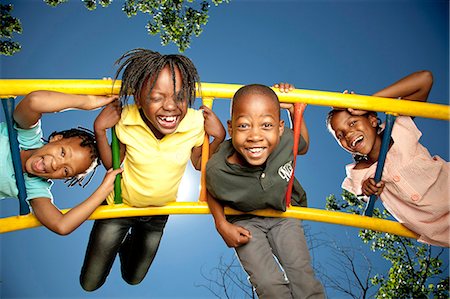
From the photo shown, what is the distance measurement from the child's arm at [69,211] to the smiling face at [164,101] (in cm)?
18

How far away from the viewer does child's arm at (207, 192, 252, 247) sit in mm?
1256

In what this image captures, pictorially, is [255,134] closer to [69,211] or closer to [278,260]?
[278,260]

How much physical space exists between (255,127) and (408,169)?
1.51 ft

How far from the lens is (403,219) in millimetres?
1359

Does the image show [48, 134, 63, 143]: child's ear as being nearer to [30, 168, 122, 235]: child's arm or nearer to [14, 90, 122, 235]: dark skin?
[14, 90, 122, 235]: dark skin

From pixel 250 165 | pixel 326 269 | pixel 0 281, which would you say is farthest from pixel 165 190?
pixel 0 281

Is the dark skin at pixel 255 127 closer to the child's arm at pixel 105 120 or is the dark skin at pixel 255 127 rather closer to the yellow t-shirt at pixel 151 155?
the yellow t-shirt at pixel 151 155

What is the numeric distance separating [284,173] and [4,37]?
185 cm

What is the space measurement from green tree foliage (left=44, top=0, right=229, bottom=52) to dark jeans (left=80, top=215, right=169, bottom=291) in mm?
1329

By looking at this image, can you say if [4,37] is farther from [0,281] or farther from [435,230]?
[435,230]

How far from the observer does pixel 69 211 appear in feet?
4.01

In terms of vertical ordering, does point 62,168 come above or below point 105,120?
below

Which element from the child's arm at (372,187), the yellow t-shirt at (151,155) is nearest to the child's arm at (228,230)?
the yellow t-shirt at (151,155)

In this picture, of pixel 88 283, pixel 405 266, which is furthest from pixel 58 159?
pixel 405 266
